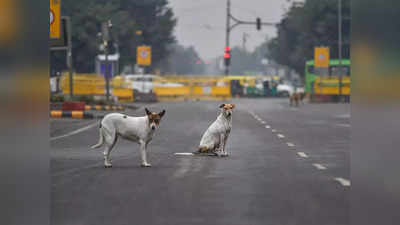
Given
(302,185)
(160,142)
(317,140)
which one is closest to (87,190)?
(302,185)

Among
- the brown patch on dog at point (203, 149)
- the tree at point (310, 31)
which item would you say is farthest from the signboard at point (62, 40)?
the tree at point (310, 31)

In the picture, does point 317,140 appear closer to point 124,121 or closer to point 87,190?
point 124,121

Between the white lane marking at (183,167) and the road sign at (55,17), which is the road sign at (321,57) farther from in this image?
the white lane marking at (183,167)

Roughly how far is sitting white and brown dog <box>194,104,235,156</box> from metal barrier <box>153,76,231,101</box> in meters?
53.2

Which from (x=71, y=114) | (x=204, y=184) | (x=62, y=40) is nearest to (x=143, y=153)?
(x=204, y=184)

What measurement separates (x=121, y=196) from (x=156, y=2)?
109880 millimetres

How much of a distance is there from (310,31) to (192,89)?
30.0 meters

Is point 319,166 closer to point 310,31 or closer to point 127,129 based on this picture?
point 127,129

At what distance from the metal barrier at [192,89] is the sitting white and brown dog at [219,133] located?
175 ft

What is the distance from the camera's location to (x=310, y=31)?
332 ft

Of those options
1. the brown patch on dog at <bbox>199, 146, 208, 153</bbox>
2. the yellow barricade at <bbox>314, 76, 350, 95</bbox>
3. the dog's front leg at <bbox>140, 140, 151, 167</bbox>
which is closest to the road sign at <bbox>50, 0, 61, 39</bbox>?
the brown patch on dog at <bbox>199, 146, 208, 153</bbox>

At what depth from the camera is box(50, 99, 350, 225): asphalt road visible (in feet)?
28.5
